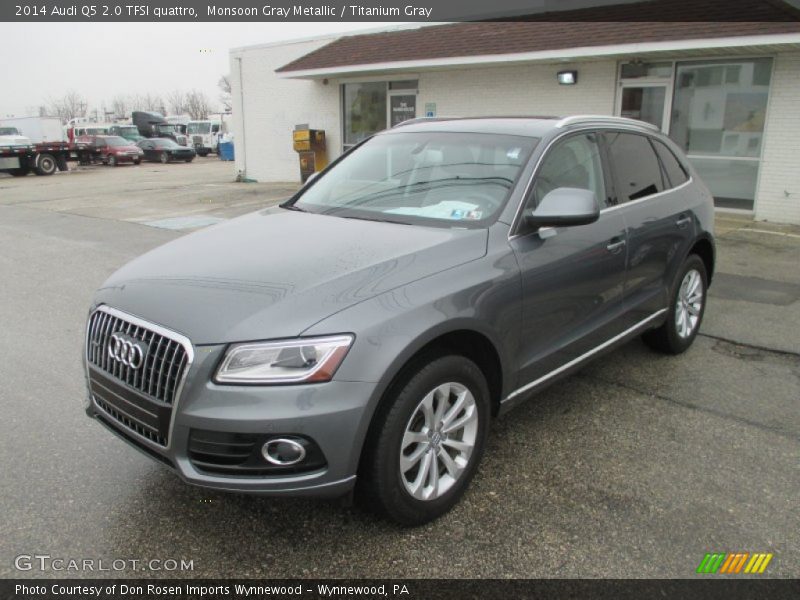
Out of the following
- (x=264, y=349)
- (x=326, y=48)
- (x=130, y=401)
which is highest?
(x=326, y=48)

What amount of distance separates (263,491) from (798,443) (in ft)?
9.54

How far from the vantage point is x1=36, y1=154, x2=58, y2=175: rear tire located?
2573 centimetres

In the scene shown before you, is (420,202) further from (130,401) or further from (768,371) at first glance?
(768,371)

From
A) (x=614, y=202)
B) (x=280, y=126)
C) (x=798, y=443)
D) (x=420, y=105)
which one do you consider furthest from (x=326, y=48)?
(x=798, y=443)

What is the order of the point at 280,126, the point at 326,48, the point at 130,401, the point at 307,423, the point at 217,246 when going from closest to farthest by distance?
the point at 307,423 < the point at 130,401 < the point at 217,246 < the point at 326,48 < the point at 280,126

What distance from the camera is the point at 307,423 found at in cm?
233

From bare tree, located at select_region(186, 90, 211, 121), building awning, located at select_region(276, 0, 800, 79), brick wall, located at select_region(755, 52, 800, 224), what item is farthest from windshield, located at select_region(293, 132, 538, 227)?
bare tree, located at select_region(186, 90, 211, 121)

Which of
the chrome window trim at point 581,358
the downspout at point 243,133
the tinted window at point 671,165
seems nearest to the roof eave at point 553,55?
the downspout at point 243,133

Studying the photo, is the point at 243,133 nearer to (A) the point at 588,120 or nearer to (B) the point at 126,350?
(A) the point at 588,120

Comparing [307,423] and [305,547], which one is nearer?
[307,423]

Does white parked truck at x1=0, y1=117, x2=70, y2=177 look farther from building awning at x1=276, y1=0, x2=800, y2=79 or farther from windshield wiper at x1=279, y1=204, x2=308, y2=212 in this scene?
windshield wiper at x1=279, y1=204, x2=308, y2=212

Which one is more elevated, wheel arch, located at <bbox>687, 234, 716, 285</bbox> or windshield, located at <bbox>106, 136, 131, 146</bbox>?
windshield, located at <bbox>106, 136, 131, 146</bbox>

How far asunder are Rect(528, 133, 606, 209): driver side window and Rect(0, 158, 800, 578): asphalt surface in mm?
1326

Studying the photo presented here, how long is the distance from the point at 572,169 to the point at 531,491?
1781 millimetres
